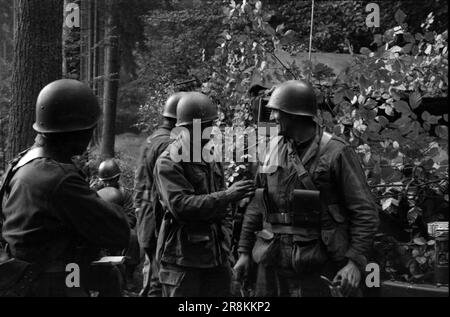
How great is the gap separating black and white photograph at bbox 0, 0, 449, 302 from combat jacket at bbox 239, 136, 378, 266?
0.01 meters

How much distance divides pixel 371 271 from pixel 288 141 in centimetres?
122

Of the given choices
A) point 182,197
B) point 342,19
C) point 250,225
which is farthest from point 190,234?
point 342,19

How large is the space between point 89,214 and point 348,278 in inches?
73.7

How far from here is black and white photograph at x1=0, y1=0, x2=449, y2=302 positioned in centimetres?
429

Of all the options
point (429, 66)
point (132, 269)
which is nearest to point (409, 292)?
point (429, 66)

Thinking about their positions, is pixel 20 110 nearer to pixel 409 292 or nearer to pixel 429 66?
pixel 429 66

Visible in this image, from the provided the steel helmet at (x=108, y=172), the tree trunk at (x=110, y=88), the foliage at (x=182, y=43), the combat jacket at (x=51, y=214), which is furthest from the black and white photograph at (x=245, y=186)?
the tree trunk at (x=110, y=88)

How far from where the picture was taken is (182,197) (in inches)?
219

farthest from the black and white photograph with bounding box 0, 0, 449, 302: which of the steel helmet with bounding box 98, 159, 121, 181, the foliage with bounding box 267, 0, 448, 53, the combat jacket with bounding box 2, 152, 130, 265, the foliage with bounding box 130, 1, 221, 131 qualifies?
the foliage with bounding box 130, 1, 221, 131

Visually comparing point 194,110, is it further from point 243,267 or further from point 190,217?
point 243,267

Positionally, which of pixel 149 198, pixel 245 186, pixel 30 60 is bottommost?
pixel 149 198

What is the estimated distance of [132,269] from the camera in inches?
365

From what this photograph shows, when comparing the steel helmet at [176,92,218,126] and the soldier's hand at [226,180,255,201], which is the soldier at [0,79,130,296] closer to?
the soldier's hand at [226,180,255,201]

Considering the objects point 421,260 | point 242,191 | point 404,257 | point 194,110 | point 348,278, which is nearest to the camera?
point 348,278
